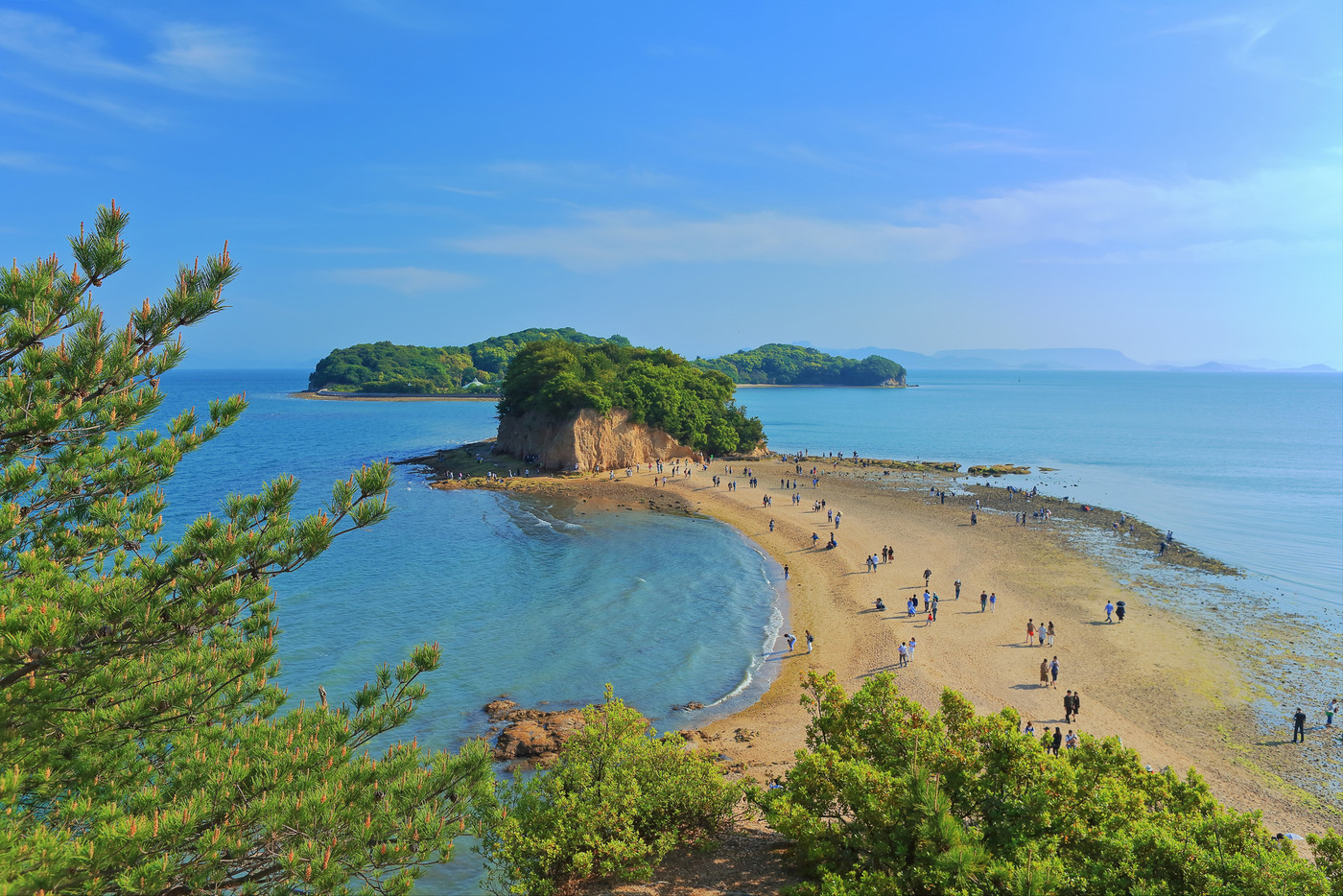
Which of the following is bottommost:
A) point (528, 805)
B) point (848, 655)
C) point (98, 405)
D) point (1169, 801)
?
point (848, 655)

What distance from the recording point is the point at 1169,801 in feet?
Answer: 40.6

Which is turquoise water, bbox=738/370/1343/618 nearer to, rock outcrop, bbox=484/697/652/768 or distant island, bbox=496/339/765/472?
distant island, bbox=496/339/765/472

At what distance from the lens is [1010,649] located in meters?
29.2

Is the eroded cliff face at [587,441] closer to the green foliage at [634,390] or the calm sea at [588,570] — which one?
the green foliage at [634,390]

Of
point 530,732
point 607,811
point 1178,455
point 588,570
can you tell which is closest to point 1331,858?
point 607,811

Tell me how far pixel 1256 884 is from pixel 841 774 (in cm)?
591

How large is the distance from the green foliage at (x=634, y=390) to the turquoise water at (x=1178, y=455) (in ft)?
52.3

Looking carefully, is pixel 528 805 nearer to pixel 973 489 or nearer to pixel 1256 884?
pixel 1256 884

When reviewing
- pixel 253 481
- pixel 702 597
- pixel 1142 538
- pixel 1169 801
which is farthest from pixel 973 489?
pixel 253 481

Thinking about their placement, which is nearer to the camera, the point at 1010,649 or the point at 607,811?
the point at 607,811

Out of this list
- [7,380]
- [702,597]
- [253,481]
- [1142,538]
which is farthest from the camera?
[253,481]

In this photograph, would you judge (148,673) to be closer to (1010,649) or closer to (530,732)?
(530,732)

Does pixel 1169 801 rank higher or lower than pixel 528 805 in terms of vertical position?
higher

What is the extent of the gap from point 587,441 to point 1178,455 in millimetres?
74473
